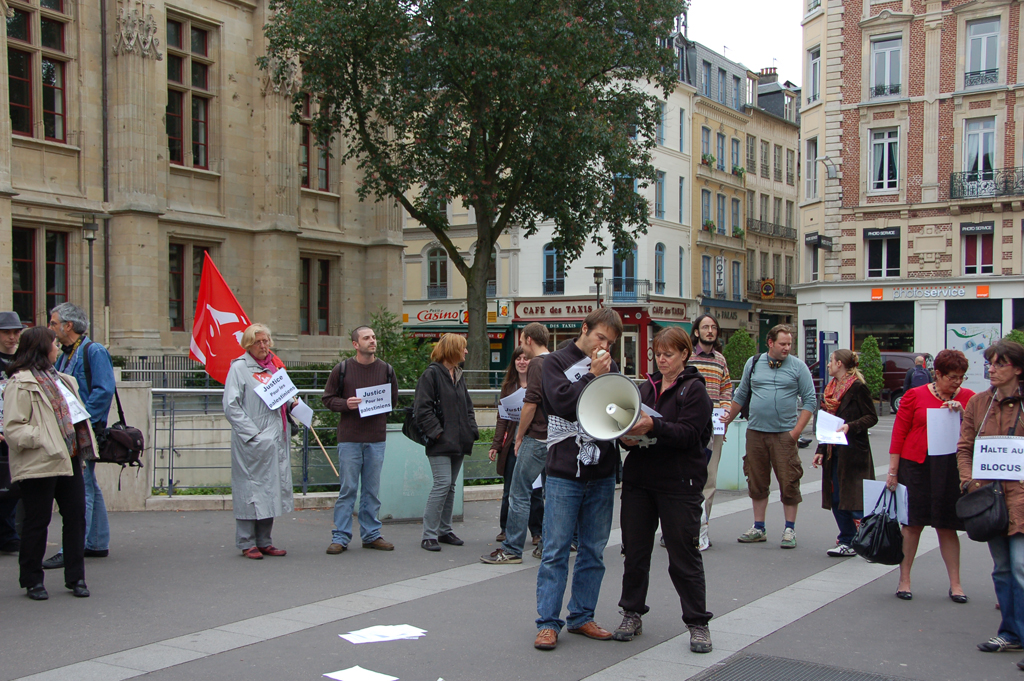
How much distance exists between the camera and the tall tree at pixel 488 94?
2253cm

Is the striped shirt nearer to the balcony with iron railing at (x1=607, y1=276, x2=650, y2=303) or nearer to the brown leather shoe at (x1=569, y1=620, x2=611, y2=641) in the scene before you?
the brown leather shoe at (x1=569, y1=620, x2=611, y2=641)

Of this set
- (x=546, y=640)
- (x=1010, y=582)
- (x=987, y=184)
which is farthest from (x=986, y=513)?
(x=987, y=184)

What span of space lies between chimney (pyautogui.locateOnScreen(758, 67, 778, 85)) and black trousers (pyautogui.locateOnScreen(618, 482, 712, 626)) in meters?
61.4

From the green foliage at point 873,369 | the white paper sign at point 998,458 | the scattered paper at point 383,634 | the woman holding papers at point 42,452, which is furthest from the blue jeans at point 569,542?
the green foliage at point 873,369

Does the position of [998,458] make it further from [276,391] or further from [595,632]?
[276,391]

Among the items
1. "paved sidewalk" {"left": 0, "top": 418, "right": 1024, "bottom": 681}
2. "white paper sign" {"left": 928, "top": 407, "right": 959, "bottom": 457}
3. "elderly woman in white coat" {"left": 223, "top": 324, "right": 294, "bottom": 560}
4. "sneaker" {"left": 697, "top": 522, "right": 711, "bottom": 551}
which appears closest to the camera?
"paved sidewalk" {"left": 0, "top": 418, "right": 1024, "bottom": 681}

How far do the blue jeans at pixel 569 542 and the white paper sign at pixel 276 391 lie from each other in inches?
132

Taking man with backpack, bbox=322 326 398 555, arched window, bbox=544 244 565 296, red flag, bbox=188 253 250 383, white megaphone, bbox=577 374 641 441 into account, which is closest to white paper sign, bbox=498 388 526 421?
man with backpack, bbox=322 326 398 555

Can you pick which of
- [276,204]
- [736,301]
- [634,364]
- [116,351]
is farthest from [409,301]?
[116,351]

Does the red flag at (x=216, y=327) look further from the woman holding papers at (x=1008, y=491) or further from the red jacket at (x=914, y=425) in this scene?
the woman holding papers at (x=1008, y=491)

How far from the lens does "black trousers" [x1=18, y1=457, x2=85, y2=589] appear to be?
6613mm

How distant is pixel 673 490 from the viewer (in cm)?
557

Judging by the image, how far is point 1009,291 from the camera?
3738 centimetres

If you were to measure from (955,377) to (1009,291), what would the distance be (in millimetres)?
34993
